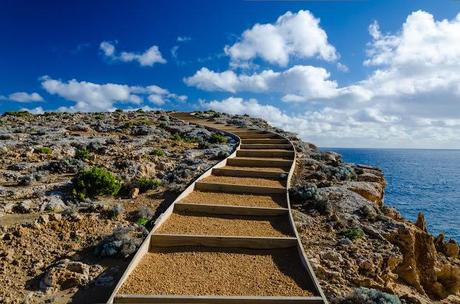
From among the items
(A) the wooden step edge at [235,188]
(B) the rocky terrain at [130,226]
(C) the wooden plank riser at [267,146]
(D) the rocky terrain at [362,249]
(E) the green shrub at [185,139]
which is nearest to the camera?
(B) the rocky terrain at [130,226]

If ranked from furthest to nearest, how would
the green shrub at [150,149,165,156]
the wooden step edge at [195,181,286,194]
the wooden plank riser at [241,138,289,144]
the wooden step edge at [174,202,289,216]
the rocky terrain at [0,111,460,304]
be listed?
the wooden plank riser at [241,138,289,144]
the green shrub at [150,149,165,156]
the wooden step edge at [195,181,286,194]
the wooden step edge at [174,202,289,216]
the rocky terrain at [0,111,460,304]

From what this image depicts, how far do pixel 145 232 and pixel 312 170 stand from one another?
31.9 feet

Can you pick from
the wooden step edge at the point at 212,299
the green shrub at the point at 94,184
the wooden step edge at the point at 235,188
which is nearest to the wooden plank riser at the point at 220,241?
the wooden step edge at the point at 212,299

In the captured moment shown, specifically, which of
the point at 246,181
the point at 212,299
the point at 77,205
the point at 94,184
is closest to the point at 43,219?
the point at 77,205

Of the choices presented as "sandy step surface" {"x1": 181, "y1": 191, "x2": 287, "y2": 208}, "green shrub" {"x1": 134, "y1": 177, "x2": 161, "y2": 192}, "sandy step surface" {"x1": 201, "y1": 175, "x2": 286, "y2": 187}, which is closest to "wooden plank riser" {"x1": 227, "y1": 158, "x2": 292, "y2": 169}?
"sandy step surface" {"x1": 201, "y1": 175, "x2": 286, "y2": 187}

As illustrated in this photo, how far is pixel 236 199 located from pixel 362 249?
4.43 meters

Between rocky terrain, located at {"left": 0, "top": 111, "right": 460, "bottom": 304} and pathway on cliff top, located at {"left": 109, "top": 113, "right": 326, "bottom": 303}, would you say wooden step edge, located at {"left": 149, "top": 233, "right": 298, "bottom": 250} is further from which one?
rocky terrain, located at {"left": 0, "top": 111, "right": 460, "bottom": 304}

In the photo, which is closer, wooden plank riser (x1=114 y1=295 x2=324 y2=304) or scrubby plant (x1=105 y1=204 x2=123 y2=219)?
wooden plank riser (x1=114 y1=295 x2=324 y2=304)

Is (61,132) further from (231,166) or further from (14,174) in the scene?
(231,166)

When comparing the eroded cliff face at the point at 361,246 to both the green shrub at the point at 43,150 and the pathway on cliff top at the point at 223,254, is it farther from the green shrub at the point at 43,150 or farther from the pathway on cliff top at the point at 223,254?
the green shrub at the point at 43,150

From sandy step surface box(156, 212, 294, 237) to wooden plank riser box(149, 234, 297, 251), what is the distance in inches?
17.6

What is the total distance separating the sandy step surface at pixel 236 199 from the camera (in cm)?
1127

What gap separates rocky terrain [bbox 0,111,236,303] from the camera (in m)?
6.78

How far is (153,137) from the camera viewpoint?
21.3 m
